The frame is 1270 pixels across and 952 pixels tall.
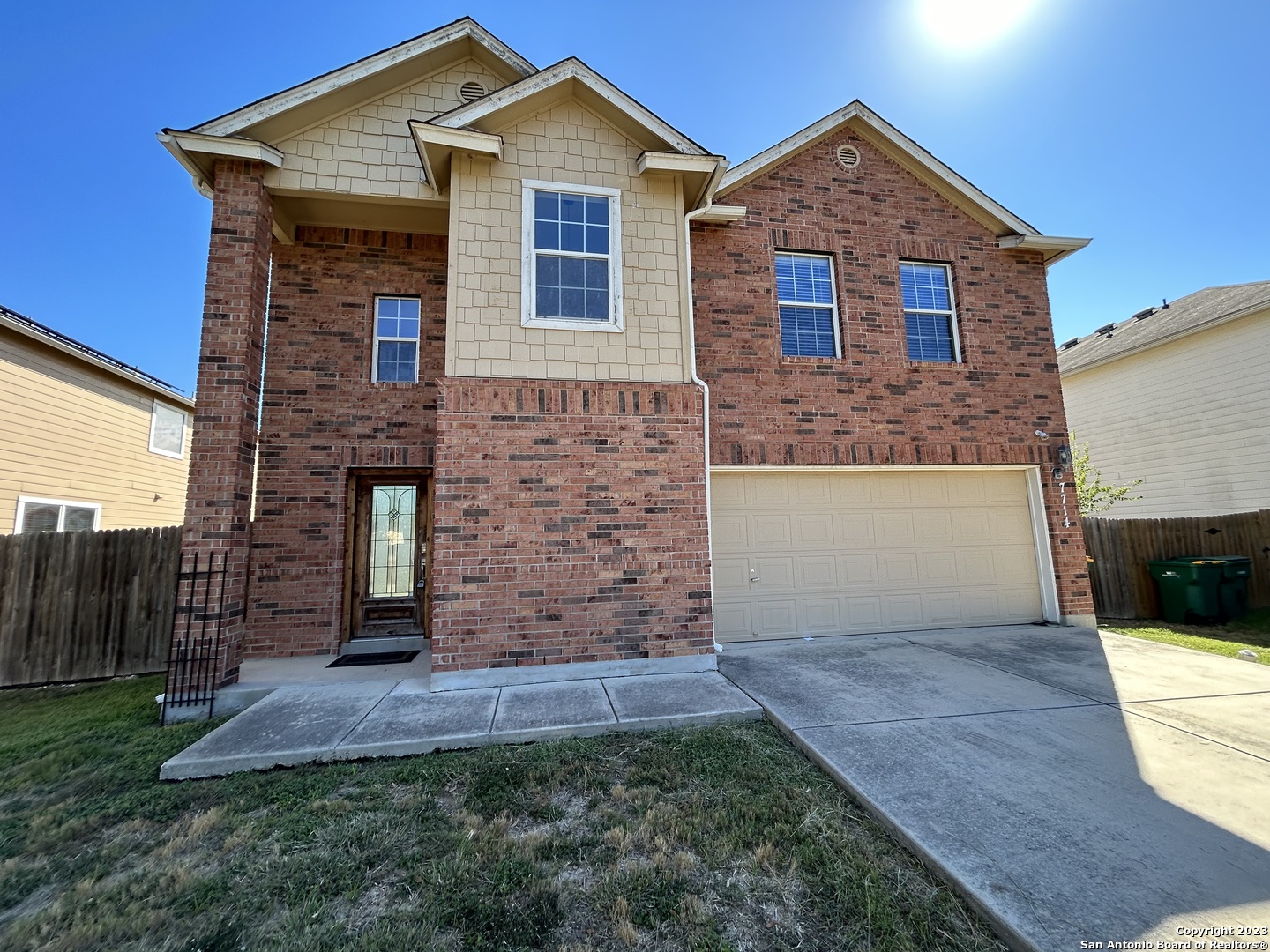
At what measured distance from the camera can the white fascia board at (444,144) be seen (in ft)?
18.2

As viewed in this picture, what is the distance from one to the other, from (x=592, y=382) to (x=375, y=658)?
429cm

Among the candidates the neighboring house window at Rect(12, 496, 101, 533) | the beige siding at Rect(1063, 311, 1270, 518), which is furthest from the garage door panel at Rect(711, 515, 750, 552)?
the beige siding at Rect(1063, 311, 1270, 518)

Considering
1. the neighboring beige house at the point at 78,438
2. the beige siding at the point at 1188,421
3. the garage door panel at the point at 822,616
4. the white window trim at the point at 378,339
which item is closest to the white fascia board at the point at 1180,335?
the beige siding at the point at 1188,421

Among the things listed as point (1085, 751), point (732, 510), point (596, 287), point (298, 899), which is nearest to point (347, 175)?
point (596, 287)

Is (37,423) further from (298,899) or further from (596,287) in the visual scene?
(298,899)

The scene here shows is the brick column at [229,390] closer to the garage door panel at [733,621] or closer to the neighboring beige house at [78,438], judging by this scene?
the garage door panel at [733,621]

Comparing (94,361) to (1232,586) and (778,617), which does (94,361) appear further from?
(1232,586)

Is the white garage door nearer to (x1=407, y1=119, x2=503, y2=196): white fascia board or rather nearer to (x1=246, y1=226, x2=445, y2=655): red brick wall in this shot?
(x1=246, y1=226, x2=445, y2=655): red brick wall

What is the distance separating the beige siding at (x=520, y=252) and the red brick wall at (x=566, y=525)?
11.3 inches

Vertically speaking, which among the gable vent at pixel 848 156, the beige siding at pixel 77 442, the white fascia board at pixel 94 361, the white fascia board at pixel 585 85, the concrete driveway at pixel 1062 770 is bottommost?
the concrete driveway at pixel 1062 770

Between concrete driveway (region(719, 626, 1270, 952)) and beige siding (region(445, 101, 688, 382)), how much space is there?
371 centimetres

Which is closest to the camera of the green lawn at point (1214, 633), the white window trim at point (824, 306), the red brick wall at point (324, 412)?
the red brick wall at point (324, 412)

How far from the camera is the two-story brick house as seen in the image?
551 cm

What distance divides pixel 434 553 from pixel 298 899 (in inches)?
120
